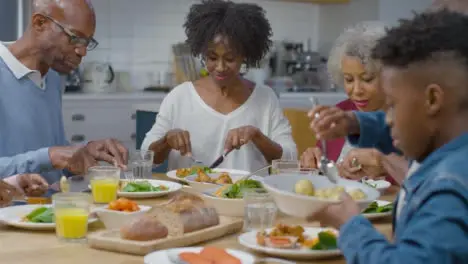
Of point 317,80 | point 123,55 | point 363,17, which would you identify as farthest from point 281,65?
point 123,55

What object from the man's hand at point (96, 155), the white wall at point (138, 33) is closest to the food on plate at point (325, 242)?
the man's hand at point (96, 155)

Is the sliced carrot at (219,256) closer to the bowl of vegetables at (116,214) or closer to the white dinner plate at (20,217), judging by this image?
the bowl of vegetables at (116,214)

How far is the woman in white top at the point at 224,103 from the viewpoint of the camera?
3.31 meters

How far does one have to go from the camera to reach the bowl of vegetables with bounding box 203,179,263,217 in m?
2.27

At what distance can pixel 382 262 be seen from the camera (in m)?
1.41

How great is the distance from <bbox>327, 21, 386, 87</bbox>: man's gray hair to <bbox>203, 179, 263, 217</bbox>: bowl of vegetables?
0.91 metres

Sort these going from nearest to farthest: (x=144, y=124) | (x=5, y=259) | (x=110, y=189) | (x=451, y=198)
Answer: (x=451, y=198) → (x=5, y=259) → (x=110, y=189) → (x=144, y=124)

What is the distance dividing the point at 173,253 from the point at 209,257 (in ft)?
0.28

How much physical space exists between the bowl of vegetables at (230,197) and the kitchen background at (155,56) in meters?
2.80

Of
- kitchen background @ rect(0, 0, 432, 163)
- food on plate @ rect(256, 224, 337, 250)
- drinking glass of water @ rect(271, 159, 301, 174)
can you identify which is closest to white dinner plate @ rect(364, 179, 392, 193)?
drinking glass of water @ rect(271, 159, 301, 174)

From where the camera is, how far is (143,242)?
6.02 ft

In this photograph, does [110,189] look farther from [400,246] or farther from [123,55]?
[123,55]

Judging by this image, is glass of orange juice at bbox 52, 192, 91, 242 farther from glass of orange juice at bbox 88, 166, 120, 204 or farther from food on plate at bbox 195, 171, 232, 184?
food on plate at bbox 195, 171, 232, 184

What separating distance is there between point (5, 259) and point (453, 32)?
106 cm
